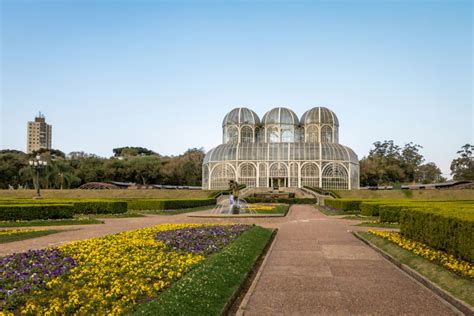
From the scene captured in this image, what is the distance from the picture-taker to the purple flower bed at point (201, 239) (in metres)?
12.7

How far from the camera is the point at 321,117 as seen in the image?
241 ft

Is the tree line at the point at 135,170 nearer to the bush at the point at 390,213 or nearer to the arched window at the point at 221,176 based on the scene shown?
the arched window at the point at 221,176

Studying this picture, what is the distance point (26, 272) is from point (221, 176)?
58.8 m

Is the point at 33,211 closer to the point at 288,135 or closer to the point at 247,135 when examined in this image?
the point at 247,135

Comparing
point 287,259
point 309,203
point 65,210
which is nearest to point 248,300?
point 287,259

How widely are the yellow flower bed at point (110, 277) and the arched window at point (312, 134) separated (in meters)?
62.5

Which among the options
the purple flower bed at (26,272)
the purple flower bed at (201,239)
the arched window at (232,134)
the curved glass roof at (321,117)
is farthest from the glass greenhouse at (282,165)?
the purple flower bed at (26,272)

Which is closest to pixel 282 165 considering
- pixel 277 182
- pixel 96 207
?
pixel 277 182

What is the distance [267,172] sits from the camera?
6719cm

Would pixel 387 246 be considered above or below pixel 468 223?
below

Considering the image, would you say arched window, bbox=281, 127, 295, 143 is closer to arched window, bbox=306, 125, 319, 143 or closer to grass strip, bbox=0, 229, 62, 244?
arched window, bbox=306, 125, 319, 143

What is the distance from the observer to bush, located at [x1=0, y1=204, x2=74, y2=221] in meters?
23.6

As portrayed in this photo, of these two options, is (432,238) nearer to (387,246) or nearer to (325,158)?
(387,246)

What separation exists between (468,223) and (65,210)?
21408 mm
